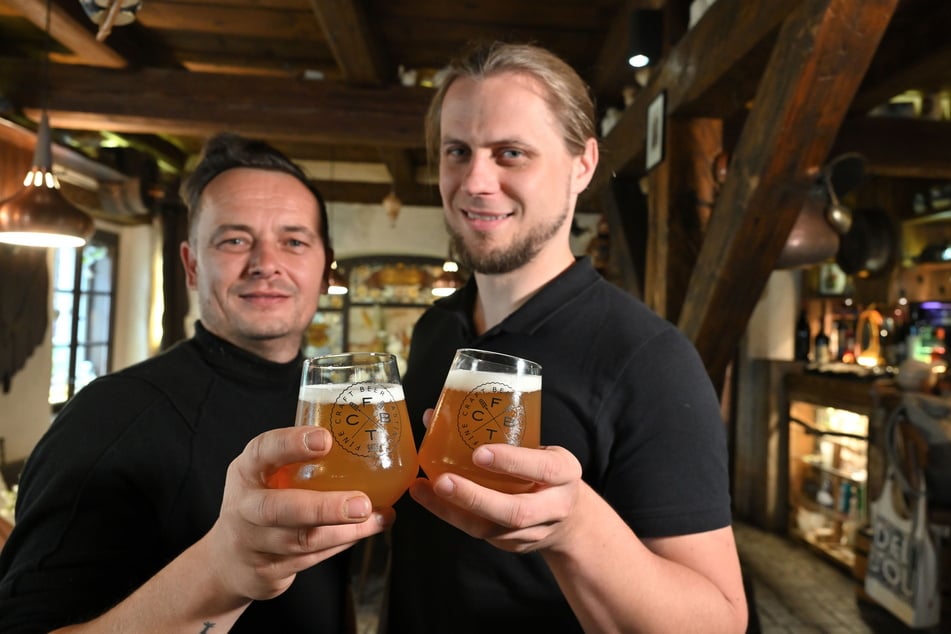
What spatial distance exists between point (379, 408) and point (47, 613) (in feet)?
2.23

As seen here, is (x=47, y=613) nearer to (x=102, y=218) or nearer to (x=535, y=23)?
(x=535, y=23)

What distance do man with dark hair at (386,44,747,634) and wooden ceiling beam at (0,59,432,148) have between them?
3.34m

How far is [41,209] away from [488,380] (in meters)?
3.04

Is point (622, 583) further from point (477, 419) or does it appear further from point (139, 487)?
point (139, 487)

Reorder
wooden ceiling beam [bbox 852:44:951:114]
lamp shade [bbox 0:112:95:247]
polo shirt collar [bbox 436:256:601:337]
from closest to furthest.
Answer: polo shirt collar [bbox 436:256:601:337], lamp shade [bbox 0:112:95:247], wooden ceiling beam [bbox 852:44:951:114]

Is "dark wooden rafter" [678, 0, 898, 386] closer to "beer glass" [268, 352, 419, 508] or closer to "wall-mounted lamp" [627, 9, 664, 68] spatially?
"wall-mounted lamp" [627, 9, 664, 68]

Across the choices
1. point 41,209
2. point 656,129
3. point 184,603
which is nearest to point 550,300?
point 184,603

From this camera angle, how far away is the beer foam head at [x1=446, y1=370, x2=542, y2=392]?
2.94 ft

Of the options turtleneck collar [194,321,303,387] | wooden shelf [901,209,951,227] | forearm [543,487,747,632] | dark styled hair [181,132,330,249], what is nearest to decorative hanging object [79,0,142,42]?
dark styled hair [181,132,330,249]

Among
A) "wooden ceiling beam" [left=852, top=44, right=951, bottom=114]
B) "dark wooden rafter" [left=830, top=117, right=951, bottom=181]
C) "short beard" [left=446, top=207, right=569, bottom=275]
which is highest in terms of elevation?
"wooden ceiling beam" [left=852, top=44, right=951, bottom=114]

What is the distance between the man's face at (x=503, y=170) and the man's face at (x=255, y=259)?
14.6 inches

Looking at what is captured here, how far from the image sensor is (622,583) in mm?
948

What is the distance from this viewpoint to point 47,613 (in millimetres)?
1029

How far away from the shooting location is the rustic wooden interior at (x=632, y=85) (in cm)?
216
